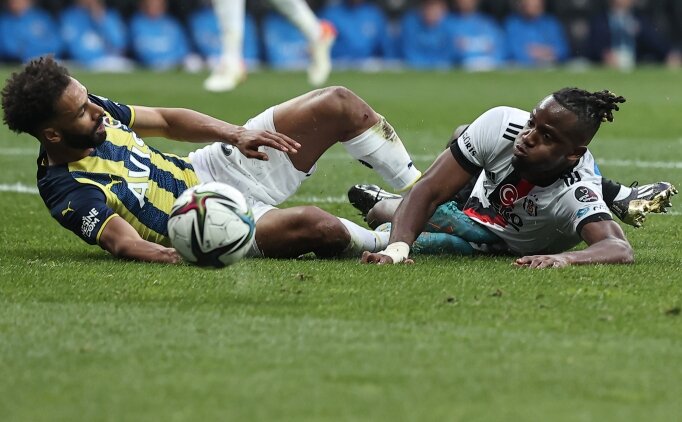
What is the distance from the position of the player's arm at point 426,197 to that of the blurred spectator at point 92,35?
57.5 feet

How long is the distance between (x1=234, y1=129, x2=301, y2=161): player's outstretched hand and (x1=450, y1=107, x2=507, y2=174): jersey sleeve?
79 centimetres

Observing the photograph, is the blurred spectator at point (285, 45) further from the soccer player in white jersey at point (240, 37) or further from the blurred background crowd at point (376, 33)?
the soccer player in white jersey at point (240, 37)

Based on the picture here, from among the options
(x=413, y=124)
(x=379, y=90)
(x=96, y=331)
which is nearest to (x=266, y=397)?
(x=96, y=331)

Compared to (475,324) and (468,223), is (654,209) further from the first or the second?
(475,324)

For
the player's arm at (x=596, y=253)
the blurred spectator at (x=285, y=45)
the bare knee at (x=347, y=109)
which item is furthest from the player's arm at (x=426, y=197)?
the blurred spectator at (x=285, y=45)

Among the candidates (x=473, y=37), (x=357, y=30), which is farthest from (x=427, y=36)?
(x=357, y=30)

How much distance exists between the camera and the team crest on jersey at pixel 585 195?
6.27 metres

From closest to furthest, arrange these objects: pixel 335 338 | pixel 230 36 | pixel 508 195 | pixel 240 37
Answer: pixel 335 338 → pixel 508 195 → pixel 230 36 → pixel 240 37

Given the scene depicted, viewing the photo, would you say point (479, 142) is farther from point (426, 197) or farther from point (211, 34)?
point (211, 34)

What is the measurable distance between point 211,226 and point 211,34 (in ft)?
63.8

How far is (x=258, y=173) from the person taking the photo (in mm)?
6664

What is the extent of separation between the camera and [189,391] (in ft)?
13.0

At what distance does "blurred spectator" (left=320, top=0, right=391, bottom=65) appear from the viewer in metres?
24.5

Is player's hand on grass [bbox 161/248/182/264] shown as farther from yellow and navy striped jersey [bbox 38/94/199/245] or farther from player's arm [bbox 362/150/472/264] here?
player's arm [bbox 362/150/472/264]
